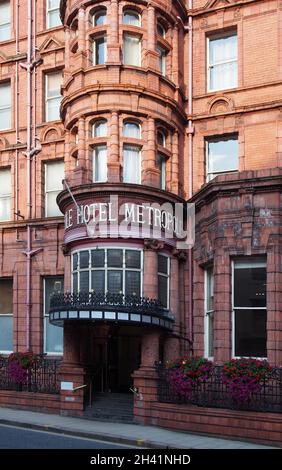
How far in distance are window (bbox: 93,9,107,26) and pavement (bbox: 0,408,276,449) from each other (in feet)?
38.9

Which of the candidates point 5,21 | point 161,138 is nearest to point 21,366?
point 161,138

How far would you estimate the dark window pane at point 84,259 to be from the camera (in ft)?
64.1

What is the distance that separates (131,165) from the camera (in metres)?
20.3

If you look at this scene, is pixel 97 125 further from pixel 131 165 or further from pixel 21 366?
pixel 21 366

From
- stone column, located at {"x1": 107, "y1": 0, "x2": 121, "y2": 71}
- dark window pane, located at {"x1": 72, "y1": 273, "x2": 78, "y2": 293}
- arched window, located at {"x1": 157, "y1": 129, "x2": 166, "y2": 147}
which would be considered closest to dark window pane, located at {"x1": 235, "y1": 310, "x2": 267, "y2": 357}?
dark window pane, located at {"x1": 72, "y1": 273, "x2": 78, "y2": 293}

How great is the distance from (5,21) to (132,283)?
12.7m

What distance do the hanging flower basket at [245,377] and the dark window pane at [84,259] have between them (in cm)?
560

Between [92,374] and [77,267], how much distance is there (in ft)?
11.1

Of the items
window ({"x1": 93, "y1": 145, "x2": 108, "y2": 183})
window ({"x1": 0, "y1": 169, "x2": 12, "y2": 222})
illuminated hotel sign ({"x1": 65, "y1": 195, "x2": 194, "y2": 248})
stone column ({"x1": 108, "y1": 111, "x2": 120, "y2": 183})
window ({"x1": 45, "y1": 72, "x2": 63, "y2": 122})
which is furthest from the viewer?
window ({"x1": 0, "y1": 169, "x2": 12, "y2": 222})

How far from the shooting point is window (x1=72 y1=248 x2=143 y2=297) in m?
19.0

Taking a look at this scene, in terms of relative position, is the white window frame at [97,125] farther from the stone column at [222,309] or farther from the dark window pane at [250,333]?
the dark window pane at [250,333]

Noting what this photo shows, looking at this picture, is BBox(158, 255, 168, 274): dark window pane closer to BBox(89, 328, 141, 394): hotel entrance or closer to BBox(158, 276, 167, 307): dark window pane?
BBox(158, 276, 167, 307): dark window pane
